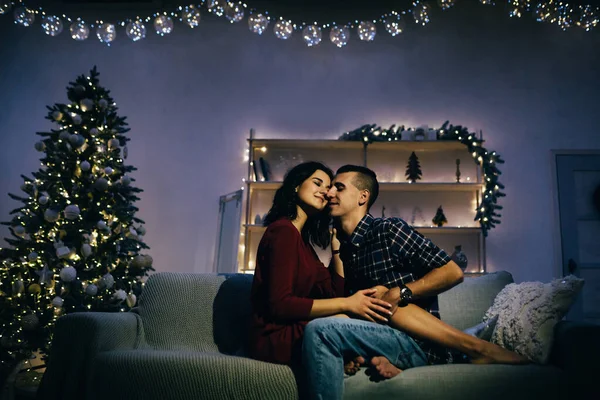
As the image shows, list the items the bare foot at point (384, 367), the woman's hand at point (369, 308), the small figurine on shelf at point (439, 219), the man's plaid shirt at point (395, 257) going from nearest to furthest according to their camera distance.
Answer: the bare foot at point (384, 367)
the woman's hand at point (369, 308)
the man's plaid shirt at point (395, 257)
the small figurine on shelf at point (439, 219)

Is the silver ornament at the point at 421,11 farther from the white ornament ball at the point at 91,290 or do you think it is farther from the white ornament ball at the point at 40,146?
the white ornament ball at the point at 91,290

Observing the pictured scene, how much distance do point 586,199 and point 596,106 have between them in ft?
3.46

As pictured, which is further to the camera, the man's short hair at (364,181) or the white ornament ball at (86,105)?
the white ornament ball at (86,105)

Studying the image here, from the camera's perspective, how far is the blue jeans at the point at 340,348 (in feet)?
5.46

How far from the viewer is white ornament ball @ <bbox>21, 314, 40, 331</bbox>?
10.8 ft

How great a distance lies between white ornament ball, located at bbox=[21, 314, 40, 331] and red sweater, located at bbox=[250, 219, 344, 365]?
6.72 ft

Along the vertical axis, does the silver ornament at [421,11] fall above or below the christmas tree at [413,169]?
above

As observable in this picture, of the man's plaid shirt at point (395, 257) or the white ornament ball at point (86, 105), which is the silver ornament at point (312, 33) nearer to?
the white ornament ball at point (86, 105)

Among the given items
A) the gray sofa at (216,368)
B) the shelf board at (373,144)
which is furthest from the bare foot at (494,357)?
the shelf board at (373,144)

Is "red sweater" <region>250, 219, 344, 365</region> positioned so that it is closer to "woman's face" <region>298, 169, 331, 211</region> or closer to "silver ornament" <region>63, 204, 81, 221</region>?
"woman's face" <region>298, 169, 331, 211</region>

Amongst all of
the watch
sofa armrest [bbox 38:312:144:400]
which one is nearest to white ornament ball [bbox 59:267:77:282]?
sofa armrest [bbox 38:312:144:400]

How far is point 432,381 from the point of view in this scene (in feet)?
5.91

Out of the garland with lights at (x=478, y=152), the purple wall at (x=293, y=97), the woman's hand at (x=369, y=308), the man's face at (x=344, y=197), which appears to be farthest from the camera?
the purple wall at (x=293, y=97)

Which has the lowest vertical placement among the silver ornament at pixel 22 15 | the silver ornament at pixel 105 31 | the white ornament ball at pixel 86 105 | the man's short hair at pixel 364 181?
the man's short hair at pixel 364 181
